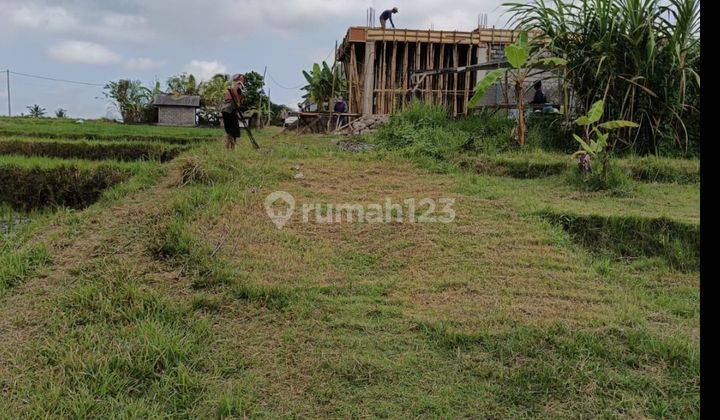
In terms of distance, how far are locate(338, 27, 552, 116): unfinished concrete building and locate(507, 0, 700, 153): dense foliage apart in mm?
4793

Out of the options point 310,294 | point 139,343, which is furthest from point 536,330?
point 139,343

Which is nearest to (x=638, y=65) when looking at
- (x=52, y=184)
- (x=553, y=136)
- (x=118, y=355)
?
(x=553, y=136)

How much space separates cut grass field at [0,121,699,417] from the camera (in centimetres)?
256

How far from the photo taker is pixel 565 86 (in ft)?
23.6

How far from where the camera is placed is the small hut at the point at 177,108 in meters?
20.9

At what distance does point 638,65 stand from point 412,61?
21.9 ft

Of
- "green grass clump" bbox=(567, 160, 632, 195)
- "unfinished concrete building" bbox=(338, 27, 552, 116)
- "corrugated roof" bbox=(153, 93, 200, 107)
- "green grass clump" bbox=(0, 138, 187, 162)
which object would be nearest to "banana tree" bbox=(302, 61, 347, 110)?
"unfinished concrete building" bbox=(338, 27, 552, 116)

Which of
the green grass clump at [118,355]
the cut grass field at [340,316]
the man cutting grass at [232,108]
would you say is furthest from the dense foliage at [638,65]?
the green grass clump at [118,355]

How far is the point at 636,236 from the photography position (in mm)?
4484

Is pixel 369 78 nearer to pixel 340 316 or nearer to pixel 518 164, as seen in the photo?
pixel 518 164

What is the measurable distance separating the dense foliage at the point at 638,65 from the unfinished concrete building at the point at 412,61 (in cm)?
479

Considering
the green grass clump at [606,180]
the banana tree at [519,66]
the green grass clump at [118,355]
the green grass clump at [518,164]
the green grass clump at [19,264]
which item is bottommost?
the green grass clump at [118,355]

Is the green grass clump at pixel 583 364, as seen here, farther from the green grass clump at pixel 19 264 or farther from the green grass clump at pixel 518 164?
the green grass clump at pixel 518 164

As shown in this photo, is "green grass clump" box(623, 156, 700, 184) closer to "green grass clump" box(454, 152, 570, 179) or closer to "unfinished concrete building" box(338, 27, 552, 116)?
"green grass clump" box(454, 152, 570, 179)
